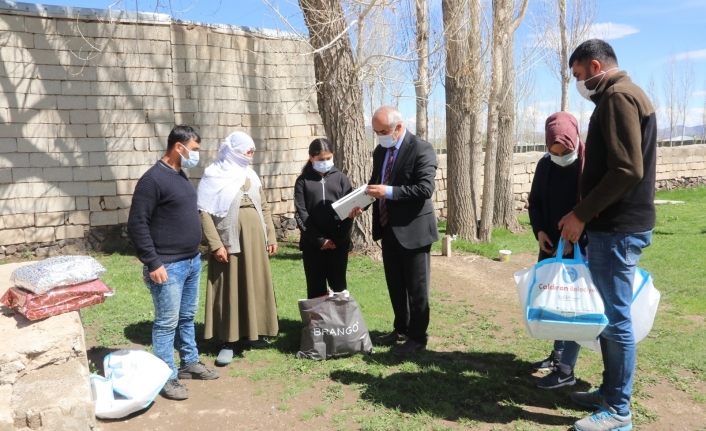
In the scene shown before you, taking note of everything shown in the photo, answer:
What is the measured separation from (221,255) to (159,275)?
732 mm

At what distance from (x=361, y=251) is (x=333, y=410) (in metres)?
4.80

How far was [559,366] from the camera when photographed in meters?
3.98

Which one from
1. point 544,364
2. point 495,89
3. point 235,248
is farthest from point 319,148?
point 495,89

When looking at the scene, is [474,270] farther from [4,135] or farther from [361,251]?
[4,135]

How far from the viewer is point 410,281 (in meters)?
4.48

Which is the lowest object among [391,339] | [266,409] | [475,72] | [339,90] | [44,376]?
[266,409]

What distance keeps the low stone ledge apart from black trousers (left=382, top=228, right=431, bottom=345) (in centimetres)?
233

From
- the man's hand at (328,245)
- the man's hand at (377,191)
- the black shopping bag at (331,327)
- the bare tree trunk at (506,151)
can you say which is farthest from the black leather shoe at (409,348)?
the bare tree trunk at (506,151)

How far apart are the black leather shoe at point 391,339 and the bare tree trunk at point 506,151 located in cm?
763

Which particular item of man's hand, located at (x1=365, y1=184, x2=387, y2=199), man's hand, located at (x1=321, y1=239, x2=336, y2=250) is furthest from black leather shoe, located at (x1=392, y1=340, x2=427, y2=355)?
man's hand, located at (x1=365, y1=184, x2=387, y2=199)

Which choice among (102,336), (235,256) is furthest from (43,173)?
(235,256)

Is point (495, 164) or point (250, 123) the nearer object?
point (250, 123)

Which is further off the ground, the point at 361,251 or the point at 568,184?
the point at 568,184

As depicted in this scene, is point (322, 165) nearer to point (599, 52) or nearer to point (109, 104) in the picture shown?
point (599, 52)
